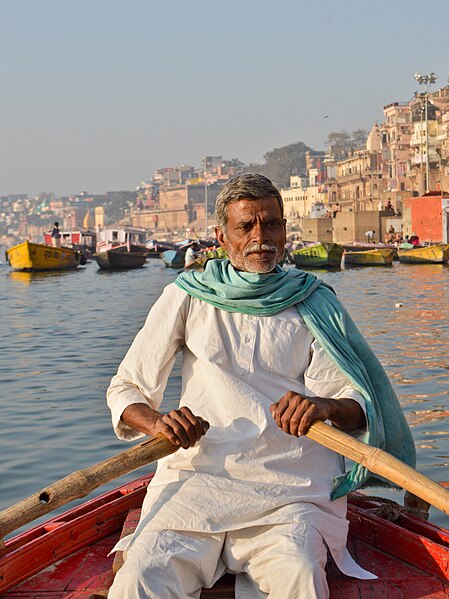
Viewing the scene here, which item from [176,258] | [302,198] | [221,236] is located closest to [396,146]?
[302,198]

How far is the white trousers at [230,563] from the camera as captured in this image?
2576 mm

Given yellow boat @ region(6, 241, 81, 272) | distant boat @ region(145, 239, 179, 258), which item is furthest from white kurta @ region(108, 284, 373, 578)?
distant boat @ region(145, 239, 179, 258)

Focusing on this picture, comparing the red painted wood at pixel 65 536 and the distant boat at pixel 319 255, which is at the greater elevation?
the red painted wood at pixel 65 536

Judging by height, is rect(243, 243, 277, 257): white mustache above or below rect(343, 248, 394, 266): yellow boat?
above

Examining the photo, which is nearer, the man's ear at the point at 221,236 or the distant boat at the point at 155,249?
the man's ear at the point at 221,236

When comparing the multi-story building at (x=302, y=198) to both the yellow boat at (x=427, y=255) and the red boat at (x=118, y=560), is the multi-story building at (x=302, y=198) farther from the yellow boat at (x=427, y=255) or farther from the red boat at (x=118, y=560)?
the red boat at (x=118, y=560)

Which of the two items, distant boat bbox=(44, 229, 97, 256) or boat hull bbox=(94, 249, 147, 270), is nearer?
boat hull bbox=(94, 249, 147, 270)

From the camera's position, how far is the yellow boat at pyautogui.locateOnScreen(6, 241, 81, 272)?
1603 inches

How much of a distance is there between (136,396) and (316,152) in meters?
164

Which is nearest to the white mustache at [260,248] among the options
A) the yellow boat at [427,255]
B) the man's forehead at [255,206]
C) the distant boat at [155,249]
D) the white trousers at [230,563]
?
the man's forehead at [255,206]

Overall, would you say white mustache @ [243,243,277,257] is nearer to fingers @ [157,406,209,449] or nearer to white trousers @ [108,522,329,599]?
fingers @ [157,406,209,449]

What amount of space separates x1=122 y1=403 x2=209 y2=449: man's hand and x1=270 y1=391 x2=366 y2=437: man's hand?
226mm

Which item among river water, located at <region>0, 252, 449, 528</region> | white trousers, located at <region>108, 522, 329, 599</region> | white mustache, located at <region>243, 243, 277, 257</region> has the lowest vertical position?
river water, located at <region>0, 252, 449, 528</region>

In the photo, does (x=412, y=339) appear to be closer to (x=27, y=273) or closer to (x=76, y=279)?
(x=76, y=279)
